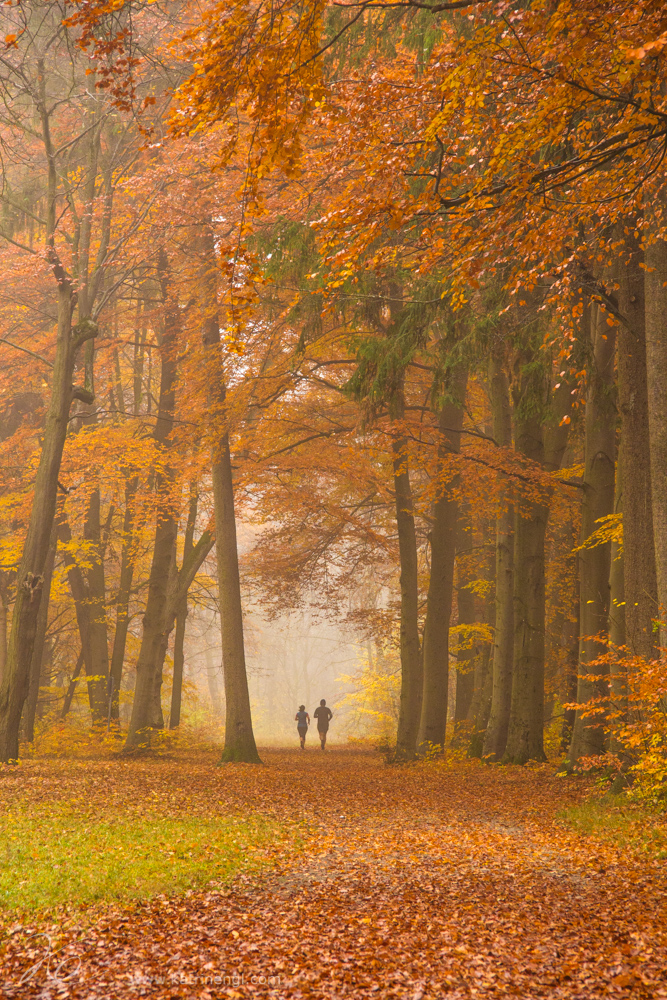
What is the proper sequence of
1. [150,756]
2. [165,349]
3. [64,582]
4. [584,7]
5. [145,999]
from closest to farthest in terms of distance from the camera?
[145,999] < [584,7] < [150,756] < [165,349] < [64,582]

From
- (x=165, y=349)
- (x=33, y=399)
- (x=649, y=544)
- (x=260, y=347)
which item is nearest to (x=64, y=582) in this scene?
(x=33, y=399)

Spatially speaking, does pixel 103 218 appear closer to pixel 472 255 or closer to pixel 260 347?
pixel 260 347

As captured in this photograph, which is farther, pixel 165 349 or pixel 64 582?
pixel 64 582

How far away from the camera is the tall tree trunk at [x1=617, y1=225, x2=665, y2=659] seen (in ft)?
26.2

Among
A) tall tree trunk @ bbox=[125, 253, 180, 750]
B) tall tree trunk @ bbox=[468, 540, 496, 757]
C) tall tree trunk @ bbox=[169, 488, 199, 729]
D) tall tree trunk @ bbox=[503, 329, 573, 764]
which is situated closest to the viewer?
tall tree trunk @ bbox=[503, 329, 573, 764]

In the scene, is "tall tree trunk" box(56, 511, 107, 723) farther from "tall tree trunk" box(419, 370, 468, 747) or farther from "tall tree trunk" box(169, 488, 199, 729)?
"tall tree trunk" box(419, 370, 468, 747)

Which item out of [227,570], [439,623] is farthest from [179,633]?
[439,623]

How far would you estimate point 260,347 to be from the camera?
14.4 meters

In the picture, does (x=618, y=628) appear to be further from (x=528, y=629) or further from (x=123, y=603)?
(x=123, y=603)

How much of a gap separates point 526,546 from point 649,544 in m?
4.19

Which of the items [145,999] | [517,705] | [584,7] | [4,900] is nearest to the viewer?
[145,999]

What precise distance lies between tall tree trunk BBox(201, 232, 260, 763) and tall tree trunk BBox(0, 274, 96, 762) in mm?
2820

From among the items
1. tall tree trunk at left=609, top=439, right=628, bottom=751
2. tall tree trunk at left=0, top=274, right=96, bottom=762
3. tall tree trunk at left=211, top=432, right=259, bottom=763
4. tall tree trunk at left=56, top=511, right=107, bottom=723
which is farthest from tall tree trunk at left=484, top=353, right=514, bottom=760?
tall tree trunk at left=56, top=511, right=107, bottom=723

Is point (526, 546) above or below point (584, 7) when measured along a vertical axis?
below
